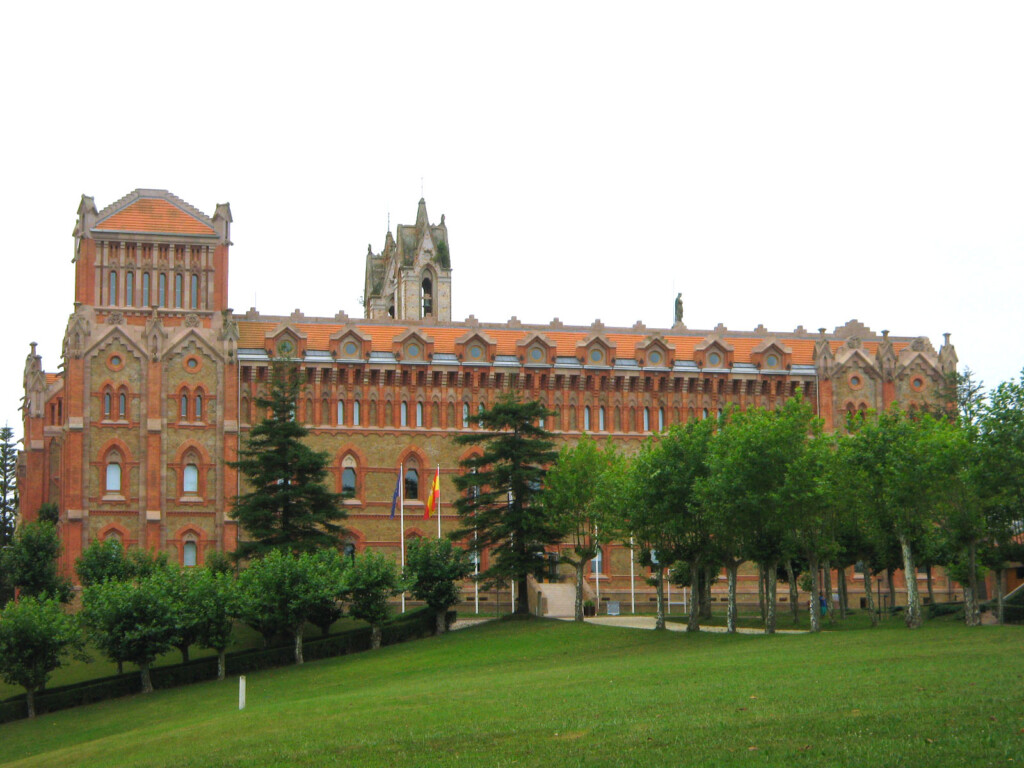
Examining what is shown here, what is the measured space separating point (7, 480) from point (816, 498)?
7998cm

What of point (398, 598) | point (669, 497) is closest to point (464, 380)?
point (398, 598)

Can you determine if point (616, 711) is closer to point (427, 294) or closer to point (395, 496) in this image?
point (395, 496)

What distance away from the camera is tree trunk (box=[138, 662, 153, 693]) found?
64312mm

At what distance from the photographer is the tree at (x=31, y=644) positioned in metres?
61.8

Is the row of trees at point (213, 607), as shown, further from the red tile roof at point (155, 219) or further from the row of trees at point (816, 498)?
the red tile roof at point (155, 219)

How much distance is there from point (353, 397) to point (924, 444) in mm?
43311

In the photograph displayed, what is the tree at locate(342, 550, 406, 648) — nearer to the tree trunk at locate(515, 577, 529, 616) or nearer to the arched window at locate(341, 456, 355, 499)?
the tree trunk at locate(515, 577, 529, 616)

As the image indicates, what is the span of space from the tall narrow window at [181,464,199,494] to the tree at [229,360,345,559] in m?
12.7

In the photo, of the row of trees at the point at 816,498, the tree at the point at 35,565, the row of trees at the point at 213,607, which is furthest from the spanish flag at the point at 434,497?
the tree at the point at 35,565

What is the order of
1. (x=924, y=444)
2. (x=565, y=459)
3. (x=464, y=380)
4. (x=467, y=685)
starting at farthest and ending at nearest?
(x=464, y=380) → (x=565, y=459) → (x=924, y=444) → (x=467, y=685)

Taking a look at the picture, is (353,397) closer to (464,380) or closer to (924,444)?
(464,380)

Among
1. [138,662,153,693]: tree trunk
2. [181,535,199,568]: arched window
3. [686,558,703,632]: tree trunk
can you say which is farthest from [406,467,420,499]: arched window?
[138,662,153,693]: tree trunk

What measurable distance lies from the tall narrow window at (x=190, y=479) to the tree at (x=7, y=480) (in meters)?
33.4

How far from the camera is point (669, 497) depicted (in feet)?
210
